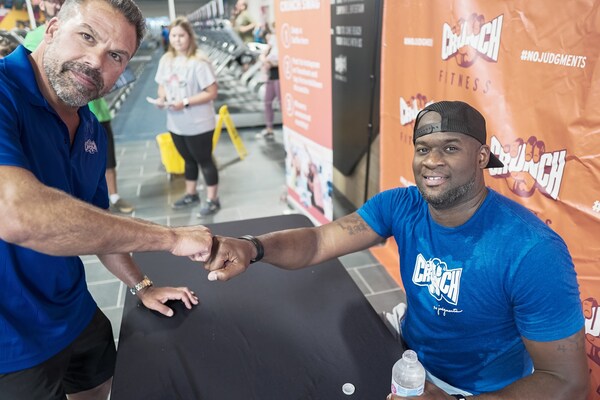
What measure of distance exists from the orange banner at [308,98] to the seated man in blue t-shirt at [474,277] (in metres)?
1.72

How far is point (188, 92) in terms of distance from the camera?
3525 millimetres

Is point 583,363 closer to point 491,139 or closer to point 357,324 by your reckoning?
point 357,324

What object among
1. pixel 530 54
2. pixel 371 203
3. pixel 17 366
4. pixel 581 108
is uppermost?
pixel 530 54

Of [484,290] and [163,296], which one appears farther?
[163,296]

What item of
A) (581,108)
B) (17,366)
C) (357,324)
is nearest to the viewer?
(17,366)

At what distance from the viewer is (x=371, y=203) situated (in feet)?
4.97

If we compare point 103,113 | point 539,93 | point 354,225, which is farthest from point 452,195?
point 103,113

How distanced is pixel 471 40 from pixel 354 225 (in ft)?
3.24

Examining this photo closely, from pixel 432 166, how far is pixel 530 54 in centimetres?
73

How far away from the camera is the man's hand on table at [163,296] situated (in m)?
1.36

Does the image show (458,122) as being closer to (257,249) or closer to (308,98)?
(257,249)

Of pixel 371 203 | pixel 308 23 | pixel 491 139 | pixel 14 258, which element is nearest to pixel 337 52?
pixel 308 23

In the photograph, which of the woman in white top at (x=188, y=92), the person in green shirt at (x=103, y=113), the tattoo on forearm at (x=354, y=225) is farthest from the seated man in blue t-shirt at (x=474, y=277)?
the woman in white top at (x=188, y=92)

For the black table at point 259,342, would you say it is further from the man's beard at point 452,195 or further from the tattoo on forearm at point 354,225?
the man's beard at point 452,195
